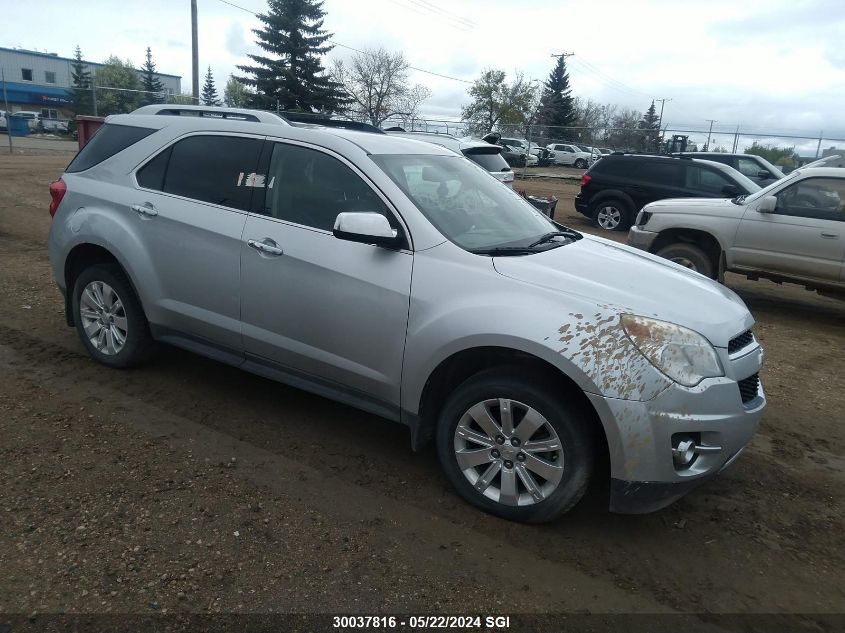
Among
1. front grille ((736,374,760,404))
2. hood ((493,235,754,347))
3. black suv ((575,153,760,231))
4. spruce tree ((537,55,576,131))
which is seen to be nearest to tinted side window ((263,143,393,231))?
hood ((493,235,754,347))

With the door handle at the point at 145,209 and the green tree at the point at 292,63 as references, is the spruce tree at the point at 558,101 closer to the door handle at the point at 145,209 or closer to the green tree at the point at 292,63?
the green tree at the point at 292,63

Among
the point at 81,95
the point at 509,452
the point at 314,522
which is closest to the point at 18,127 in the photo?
the point at 81,95

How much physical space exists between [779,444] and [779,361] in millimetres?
2150

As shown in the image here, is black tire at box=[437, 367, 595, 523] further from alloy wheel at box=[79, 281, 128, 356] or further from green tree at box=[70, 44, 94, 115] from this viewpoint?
green tree at box=[70, 44, 94, 115]

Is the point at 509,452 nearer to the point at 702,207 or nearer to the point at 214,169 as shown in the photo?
the point at 214,169

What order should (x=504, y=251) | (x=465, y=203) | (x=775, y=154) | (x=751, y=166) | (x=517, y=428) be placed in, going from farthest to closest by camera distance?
(x=775, y=154) → (x=751, y=166) → (x=465, y=203) → (x=504, y=251) → (x=517, y=428)

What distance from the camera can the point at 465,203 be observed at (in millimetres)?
3926

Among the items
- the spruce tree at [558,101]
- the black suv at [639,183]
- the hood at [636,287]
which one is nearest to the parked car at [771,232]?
the black suv at [639,183]

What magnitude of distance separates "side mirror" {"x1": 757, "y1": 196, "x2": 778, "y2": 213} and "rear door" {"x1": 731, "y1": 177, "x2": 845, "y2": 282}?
0.07m

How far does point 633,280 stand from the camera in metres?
3.39

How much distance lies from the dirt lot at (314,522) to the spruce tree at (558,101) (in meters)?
59.2

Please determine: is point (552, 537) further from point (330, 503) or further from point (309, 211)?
point (309, 211)

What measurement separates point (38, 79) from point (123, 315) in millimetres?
76874

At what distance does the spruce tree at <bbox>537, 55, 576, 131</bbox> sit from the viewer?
61.2 m
